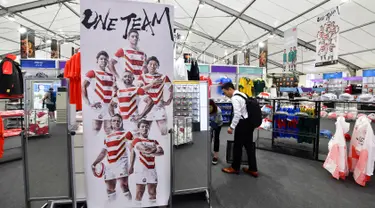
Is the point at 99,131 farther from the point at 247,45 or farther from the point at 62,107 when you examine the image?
the point at 247,45

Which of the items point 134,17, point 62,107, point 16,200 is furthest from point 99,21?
point 16,200

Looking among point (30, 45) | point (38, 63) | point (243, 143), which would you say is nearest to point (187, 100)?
point (243, 143)

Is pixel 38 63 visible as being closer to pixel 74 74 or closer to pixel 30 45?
pixel 30 45

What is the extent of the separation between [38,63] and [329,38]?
9127mm

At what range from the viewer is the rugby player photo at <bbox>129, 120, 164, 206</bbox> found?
6.81 feet

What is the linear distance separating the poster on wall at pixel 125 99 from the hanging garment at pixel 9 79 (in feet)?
9.59

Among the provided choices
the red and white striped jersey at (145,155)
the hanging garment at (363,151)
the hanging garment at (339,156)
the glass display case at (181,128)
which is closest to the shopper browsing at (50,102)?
the red and white striped jersey at (145,155)

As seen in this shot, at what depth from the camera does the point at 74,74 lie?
8.53 feet

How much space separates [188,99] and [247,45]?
498 inches

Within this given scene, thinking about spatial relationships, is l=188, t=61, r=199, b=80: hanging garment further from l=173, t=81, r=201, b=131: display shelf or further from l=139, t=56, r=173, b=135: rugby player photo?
l=139, t=56, r=173, b=135: rugby player photo

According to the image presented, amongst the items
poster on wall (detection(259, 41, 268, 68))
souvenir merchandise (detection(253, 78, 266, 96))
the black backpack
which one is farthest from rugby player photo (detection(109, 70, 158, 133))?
poster on wall (detection(259, 41, 268, 68))

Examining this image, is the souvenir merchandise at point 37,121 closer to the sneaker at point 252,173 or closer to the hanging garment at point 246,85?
the sneaker at point 252,173

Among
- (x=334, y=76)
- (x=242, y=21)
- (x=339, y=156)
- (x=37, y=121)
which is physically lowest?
(x=339, y=156)

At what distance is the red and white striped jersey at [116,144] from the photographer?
201cm
